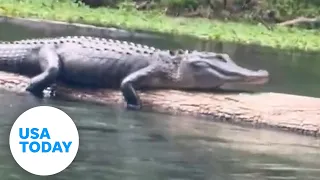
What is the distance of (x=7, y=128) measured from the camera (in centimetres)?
332

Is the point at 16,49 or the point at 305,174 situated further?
the point at 16,49

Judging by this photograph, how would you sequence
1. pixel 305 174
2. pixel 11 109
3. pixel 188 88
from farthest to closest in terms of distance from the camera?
pixel 188 88 < pixel 11 109 < pixel 305 174

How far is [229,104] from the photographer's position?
4125 millimetres

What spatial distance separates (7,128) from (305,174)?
3.67 feet

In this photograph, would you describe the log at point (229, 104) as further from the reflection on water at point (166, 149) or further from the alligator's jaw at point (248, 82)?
the alligator's jaw at point (248, 82)

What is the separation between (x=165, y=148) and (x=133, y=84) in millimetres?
925

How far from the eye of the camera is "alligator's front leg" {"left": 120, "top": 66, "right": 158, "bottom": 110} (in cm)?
419

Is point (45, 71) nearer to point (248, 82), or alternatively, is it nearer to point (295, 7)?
point (248, 82)

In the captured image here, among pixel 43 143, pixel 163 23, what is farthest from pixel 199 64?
pixel 163 23

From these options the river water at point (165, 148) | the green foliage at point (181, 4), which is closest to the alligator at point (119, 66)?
the river water at point (165, 148)

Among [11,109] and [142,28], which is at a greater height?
[11,109]

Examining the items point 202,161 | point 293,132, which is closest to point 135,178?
point 202,161

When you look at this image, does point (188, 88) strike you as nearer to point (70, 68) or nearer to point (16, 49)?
point (70, 68)

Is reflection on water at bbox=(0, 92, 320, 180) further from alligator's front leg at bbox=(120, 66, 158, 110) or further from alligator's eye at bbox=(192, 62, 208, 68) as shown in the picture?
alligator's eye at bbox=(192, 62, 208, 68)
